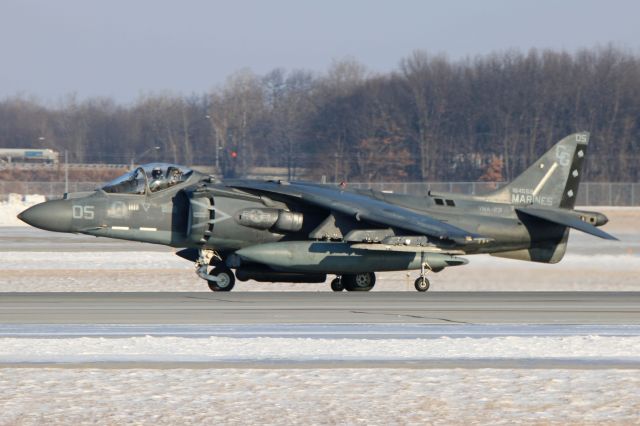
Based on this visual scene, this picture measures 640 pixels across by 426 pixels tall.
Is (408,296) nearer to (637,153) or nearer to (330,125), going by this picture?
(637,153)

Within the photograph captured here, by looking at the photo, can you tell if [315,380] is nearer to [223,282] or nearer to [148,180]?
[223,282]

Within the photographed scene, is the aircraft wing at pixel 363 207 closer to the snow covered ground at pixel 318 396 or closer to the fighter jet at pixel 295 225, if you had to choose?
the fighter jet at pixel 295 225

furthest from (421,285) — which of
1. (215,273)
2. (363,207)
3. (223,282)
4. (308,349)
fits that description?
(308,349)

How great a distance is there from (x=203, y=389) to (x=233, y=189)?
1380 centimetres

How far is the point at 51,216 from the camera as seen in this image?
23.0m

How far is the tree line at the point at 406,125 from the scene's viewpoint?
3836 inches

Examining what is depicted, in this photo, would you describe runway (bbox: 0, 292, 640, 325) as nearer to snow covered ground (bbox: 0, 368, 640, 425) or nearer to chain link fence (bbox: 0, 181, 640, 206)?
snow covered ground (bbox: 0, 368, 640, 425)

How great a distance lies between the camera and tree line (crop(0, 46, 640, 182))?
97.4 meters

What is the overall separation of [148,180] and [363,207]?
4.68m

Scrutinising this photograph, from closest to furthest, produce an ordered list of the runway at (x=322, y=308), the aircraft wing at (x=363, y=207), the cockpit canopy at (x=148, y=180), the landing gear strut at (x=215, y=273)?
1. the runway at (x=322, y=308)
2. the aircraft wing at (x=363, y=207)
3. the landing gear strut at (x=215, y=273)
4. the cockpit canopy at (x=148, y=180)

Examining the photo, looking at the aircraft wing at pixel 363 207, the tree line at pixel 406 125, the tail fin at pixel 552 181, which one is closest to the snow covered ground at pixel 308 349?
the aircraft wing at pixel 363 207

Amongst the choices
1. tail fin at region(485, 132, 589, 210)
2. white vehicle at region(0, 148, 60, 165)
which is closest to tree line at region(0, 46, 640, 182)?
white vehicle at region(0, 148, 60, 165)

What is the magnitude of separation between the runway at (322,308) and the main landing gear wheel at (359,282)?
2.22 meters

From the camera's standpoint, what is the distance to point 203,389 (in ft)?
33.9
